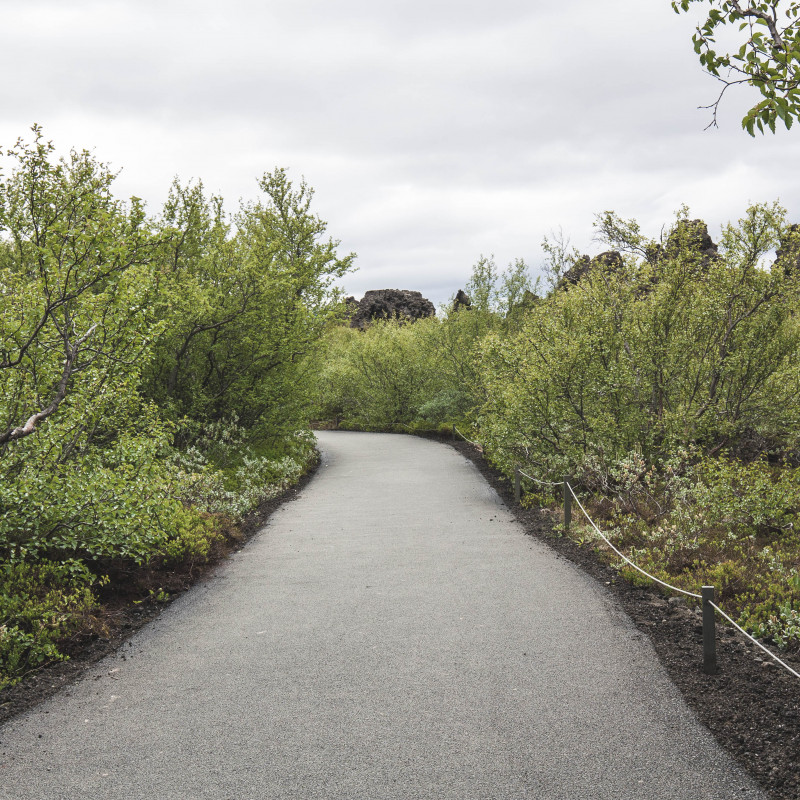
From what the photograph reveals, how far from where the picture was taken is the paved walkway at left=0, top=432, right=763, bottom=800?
3.60m

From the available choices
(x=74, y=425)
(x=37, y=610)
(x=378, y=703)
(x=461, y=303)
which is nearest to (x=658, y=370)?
(x=378, y=703)

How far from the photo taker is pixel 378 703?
450cm

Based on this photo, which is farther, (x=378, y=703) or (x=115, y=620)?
(x=115, y=620)

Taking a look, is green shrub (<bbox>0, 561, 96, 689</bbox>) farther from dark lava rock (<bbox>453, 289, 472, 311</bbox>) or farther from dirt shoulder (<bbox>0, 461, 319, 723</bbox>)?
dark lava rock (<bbox>453, 289, 472, 311</bbox>)

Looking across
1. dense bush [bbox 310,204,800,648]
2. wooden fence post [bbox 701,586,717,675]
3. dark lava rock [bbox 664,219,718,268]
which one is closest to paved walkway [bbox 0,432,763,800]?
wooden fence post [bbox 701,586,717,675]

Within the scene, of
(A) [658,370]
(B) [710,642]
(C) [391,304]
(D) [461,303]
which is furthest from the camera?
(C) [391,304]

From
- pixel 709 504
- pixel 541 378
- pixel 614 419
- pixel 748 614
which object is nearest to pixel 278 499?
pixel 541 378

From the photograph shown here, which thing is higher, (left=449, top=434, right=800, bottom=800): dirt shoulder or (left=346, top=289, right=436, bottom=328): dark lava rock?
(left=346, top=289, right=436, bottom=328): dark lava rock

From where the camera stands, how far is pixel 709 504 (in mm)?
7766

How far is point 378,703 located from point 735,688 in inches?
102

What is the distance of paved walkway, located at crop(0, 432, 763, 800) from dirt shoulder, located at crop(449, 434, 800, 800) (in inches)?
5.9

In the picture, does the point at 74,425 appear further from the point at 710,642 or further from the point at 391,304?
the point at 391,304

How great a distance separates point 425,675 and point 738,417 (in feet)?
27.9

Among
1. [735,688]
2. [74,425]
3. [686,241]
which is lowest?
[735,688]
